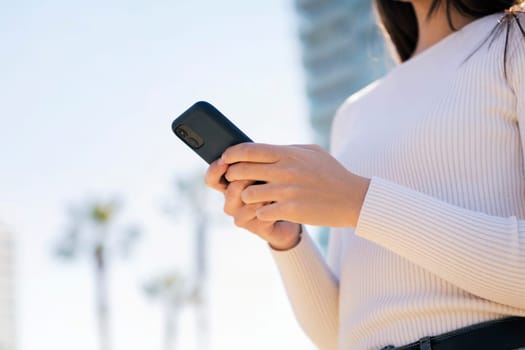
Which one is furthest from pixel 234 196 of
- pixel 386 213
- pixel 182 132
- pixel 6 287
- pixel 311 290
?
pixel 6 287

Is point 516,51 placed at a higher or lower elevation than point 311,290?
higher

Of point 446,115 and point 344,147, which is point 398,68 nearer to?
point 344,147

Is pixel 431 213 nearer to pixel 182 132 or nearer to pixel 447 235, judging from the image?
pixel 447 235

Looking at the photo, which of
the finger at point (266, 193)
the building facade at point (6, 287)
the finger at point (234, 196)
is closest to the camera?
the finger at point (266, 193)

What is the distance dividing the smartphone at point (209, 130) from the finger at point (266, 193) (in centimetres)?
15

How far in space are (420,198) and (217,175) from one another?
35cm

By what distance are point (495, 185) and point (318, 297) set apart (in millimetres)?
517

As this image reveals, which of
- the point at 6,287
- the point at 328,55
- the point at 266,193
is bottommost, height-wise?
the point at 266,193

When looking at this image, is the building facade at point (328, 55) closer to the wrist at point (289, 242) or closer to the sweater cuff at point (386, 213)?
the wrist at point (289, 242)

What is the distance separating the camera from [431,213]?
5.05 feet

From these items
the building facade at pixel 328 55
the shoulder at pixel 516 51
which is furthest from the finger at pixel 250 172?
the building facade at pixel 328 55

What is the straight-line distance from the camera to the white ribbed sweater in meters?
1.54

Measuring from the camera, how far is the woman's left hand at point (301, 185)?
1.48 m

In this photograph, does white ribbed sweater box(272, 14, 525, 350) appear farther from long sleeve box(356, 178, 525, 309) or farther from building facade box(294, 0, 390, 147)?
building facade box(294, 0, 390, 147)
